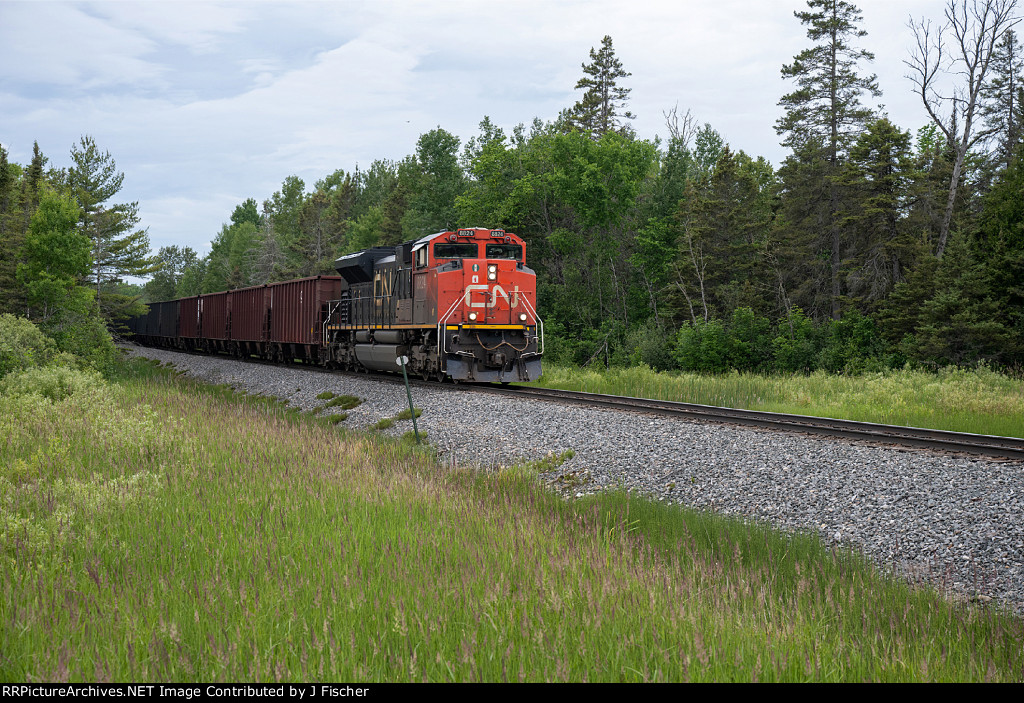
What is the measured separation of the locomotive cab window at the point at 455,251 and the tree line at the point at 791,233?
14674mm

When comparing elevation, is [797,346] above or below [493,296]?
below

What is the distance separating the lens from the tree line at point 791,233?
23312 millimetres

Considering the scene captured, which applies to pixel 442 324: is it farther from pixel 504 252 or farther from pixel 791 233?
pixel 791 233

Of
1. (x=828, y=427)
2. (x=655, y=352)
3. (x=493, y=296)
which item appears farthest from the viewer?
(x=655, y=352)

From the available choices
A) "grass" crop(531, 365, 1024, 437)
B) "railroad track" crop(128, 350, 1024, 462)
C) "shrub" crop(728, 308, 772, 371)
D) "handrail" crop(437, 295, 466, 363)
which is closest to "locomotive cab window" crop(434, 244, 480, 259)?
"handrail" crop(437, 295, 466, 363)

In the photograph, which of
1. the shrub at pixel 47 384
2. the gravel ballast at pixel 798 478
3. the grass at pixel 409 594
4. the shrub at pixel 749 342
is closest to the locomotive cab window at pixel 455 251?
the gravel ballast at pixel 798 478

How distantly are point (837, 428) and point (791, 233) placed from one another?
87.8ft

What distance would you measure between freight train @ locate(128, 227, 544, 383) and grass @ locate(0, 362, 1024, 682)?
11.0m

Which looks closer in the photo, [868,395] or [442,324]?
[868,395]

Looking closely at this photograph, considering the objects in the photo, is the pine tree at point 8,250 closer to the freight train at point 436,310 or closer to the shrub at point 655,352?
A: the freight train at point 436,310

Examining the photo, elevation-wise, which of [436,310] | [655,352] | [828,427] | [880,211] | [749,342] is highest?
[880,211]

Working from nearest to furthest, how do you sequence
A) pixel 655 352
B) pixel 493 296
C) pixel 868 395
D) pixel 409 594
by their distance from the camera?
pixel 409 594, pixel 868 395, pixel 493 296, pixel 655 352

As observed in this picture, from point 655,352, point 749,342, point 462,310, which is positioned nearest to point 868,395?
point 462,310

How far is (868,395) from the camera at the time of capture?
16203mm
